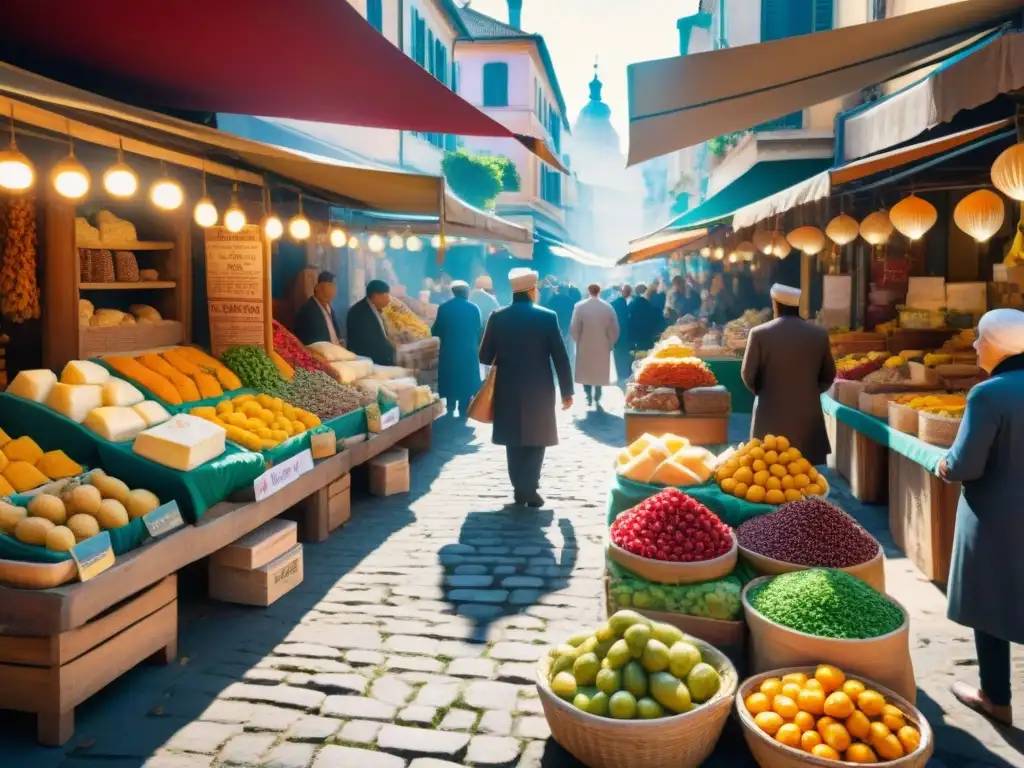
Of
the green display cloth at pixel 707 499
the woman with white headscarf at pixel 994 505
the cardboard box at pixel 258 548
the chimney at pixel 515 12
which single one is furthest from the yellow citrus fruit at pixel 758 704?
the chimney at pixel 515 12

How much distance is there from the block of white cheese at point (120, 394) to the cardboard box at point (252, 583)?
4.44 feet

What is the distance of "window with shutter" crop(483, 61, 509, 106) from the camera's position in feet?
135

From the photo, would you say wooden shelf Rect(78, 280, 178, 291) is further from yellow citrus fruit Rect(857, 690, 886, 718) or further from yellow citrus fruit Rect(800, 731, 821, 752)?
yellow citrus fruit Rect(857, 690, 886, 718)

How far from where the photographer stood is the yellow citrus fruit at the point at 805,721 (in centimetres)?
335

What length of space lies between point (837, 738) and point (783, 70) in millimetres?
4206

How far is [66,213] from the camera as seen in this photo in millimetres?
6742

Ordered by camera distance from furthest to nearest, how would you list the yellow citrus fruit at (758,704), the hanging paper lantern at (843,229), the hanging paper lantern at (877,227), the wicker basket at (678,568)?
the hanging paper lantern at (843,229), the hanging paper lantern at (877,227), the wicker basket at (678,568), the yellow citrus fruit at (758,704)

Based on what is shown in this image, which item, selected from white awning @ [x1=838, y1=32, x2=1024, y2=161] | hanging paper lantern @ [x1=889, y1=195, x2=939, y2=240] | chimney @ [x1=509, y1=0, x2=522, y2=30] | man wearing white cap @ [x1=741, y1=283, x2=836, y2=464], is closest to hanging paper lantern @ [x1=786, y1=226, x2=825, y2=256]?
hanging paper lantern @ [x1=889, y1=195, x2=939, y2=240]

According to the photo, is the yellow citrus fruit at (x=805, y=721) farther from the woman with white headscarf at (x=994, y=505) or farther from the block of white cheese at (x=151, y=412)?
the block of white cheese at (x=151, y=412)

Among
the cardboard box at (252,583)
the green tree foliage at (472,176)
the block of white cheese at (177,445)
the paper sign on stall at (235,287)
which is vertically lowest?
the cardboard box at (252,583)

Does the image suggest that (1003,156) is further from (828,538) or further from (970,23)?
(828,538)

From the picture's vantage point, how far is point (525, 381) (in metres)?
8.08

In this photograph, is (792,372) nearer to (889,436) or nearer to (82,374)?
(889,436)

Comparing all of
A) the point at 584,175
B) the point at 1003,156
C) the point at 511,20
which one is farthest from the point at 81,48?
the point at 584,175
